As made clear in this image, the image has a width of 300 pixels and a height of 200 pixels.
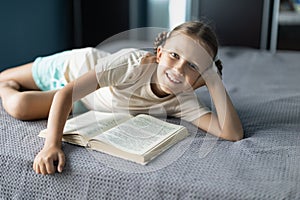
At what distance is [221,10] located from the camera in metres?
3.05

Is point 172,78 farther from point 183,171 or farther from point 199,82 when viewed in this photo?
point 183,171

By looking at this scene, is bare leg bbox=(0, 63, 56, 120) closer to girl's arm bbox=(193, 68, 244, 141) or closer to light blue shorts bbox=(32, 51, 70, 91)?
light blue shorts bbox=(32, 51, 70, 91)

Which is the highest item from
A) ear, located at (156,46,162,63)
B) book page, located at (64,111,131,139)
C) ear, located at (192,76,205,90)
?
ear, located at (156,46,162,63)

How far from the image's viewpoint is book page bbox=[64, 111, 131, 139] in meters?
1.10

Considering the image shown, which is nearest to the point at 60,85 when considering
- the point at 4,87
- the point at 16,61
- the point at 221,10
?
the point at 4,87

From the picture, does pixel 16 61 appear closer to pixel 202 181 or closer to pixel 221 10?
pixel 221 10

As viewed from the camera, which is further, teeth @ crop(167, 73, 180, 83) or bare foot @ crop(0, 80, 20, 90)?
bare foot @ crop(0, 80, 20, 90)

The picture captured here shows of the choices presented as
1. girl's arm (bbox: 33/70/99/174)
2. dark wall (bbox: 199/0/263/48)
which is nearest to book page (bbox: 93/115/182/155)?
girl's arm (bbox: 33/70/99/174)

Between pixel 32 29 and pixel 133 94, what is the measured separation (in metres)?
1.62

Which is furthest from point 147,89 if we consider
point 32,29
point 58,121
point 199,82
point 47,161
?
point 32,29

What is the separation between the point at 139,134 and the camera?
1104 mm

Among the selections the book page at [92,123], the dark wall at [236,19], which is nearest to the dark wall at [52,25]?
the dark wall at [236,19]

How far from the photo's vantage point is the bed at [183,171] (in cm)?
88

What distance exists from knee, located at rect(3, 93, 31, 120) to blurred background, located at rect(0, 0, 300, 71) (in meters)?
1.66
